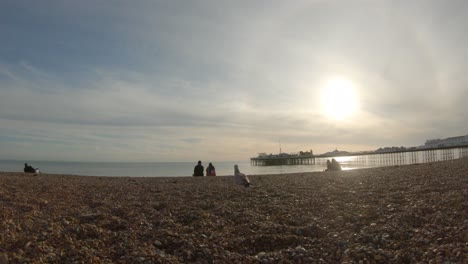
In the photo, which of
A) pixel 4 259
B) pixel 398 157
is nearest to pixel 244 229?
pixel 4 259

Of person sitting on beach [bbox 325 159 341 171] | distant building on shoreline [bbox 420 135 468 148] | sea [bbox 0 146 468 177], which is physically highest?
distant building on shoreline [bbox 420 135 468 148]

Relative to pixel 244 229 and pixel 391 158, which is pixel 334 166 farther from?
pixel 391 158

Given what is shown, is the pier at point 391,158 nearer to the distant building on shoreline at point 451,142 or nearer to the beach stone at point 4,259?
the distant building on shoreline at point 451,142

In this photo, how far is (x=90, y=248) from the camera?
5531 millimetres

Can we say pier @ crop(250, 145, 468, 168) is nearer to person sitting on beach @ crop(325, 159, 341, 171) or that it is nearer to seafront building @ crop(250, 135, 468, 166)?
seafront building @ crop(250, 135, 468, 166)

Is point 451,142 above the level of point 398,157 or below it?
above

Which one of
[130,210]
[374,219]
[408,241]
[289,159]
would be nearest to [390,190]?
[374,219]

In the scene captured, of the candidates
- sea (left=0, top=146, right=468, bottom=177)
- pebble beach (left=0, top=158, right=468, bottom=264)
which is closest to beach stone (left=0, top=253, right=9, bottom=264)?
pebble beach (left=0, top=158, right=468, bottom=264)

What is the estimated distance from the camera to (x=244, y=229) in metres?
6.92

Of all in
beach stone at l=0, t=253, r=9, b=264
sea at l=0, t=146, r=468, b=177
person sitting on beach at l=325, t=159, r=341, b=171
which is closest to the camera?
beach stone at l=0, t=253, r=9, b=264

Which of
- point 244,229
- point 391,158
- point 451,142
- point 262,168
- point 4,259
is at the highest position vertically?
point 451,142

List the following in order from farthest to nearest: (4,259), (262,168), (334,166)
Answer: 1. (262,168)
2. (334,166)
3. (4,259)

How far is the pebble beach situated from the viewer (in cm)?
518

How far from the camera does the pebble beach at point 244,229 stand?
17.0 ft
